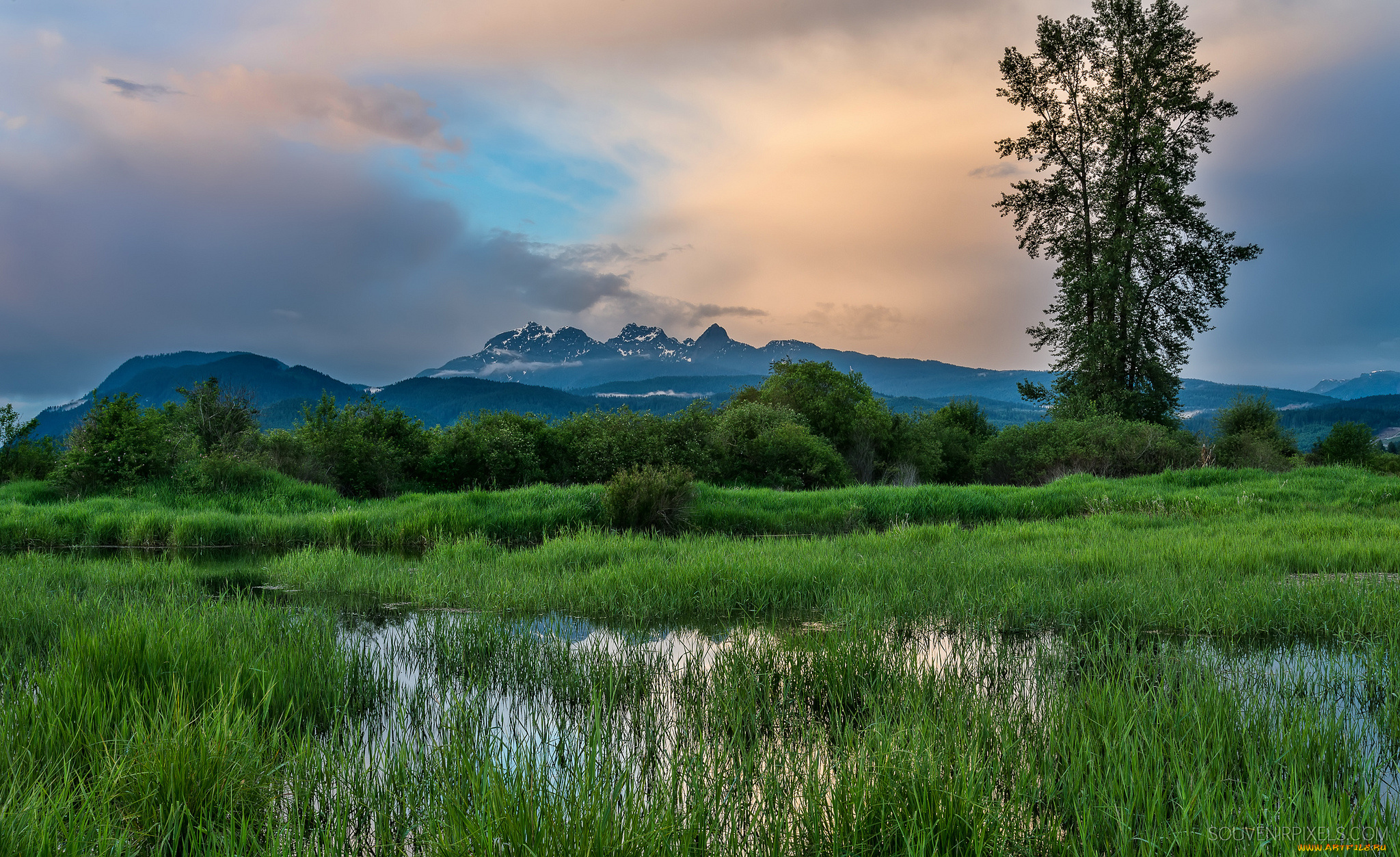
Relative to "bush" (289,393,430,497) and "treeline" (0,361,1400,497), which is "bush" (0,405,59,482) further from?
"bush" (289,393,430,497)

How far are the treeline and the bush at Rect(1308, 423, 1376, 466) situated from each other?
10.4 meters

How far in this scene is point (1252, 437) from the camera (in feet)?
90.8

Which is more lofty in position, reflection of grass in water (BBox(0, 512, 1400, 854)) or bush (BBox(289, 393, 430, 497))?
bush (BBox(289, 393, 430, 497))

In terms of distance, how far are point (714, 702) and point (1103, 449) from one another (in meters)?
25.6

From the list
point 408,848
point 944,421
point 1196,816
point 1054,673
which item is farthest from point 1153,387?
point 408,848

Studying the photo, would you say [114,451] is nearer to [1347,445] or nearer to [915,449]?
[915,449]

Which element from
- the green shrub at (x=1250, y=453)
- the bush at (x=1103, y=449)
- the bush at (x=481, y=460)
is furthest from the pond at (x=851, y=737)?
the green shrub at (x=1250, y=453)

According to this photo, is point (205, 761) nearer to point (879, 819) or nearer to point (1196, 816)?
point (879, 819)

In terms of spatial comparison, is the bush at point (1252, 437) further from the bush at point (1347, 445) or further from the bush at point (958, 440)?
the bush at point (958, 440)

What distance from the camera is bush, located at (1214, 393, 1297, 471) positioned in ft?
85.5

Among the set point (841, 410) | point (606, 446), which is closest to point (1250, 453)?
point (841, 410)

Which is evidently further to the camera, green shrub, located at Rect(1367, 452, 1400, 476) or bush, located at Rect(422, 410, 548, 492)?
green shrub, located at Rect(1367, 452, 1400, 476)

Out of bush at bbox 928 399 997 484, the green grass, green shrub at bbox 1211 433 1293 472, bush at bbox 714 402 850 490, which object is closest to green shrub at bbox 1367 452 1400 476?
green shrub at bbox 1211 433 1293 472

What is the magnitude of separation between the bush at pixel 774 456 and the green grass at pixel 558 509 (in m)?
6.06
